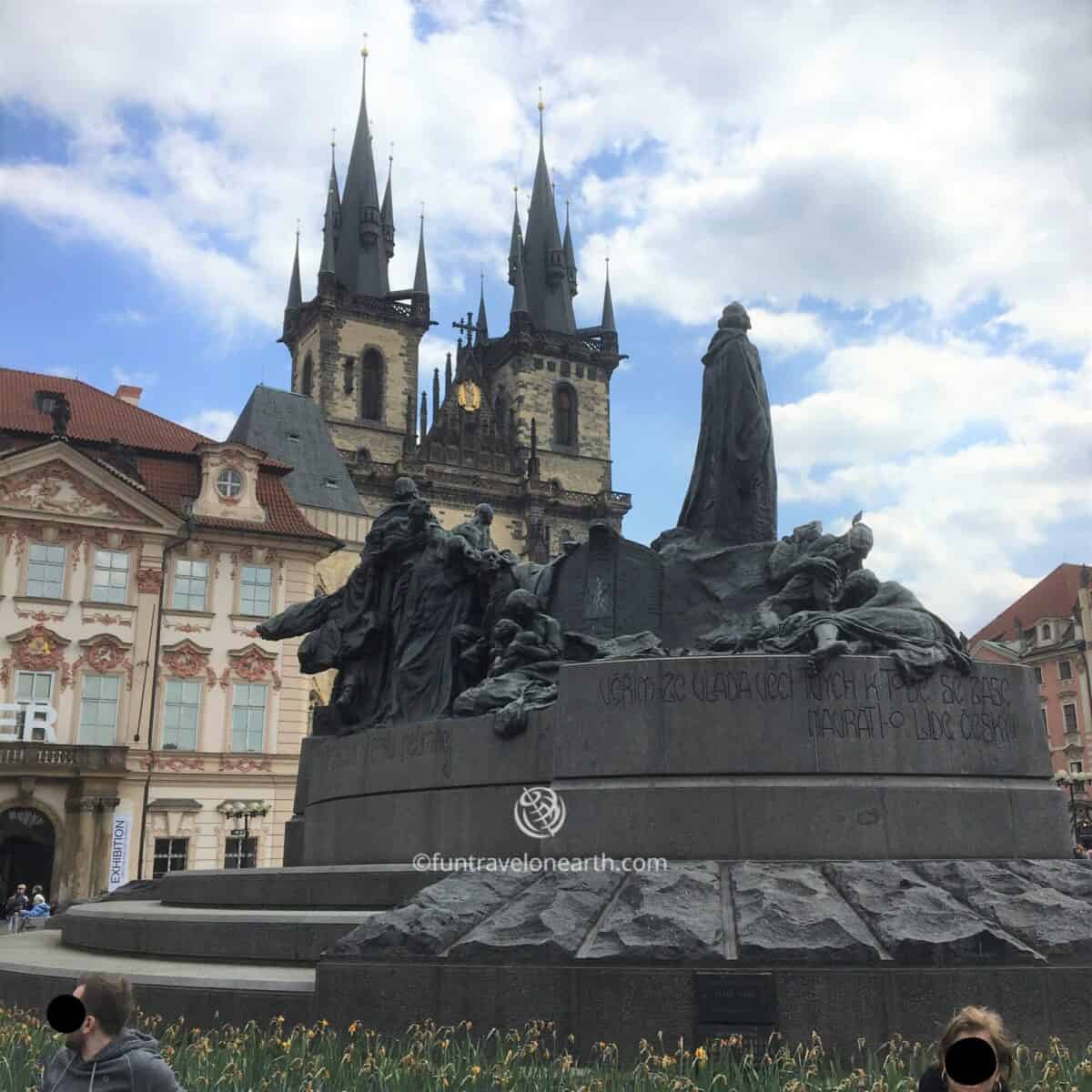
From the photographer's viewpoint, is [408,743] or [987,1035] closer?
[987,1035]

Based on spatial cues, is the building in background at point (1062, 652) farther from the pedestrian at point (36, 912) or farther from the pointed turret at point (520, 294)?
the pedestrian at point (36, 912)

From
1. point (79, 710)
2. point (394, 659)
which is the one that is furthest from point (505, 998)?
point (79, 710)

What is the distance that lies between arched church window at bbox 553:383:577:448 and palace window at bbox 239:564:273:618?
43.0m

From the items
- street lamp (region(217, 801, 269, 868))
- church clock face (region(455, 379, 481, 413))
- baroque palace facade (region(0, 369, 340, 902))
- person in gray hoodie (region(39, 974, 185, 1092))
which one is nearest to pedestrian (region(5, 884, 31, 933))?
baroque palace facade (region(0, 369, 340, 902))

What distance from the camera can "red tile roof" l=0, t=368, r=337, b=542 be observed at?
3597 centimetres

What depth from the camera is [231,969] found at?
7.94m

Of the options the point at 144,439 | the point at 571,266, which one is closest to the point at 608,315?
the point at 571,266

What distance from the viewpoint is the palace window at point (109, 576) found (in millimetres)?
34312

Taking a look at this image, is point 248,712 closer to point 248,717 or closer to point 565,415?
point 248,717

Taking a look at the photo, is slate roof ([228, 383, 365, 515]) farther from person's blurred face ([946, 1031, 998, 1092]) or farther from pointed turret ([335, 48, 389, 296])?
person's blurred face ([946, 1031, 998, 1092])

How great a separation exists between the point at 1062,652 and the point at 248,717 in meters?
38.0

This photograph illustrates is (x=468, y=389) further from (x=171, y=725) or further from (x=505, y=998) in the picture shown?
(x=505, y=998)

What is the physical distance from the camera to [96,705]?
33781 mm

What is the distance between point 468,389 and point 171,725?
46.9m
